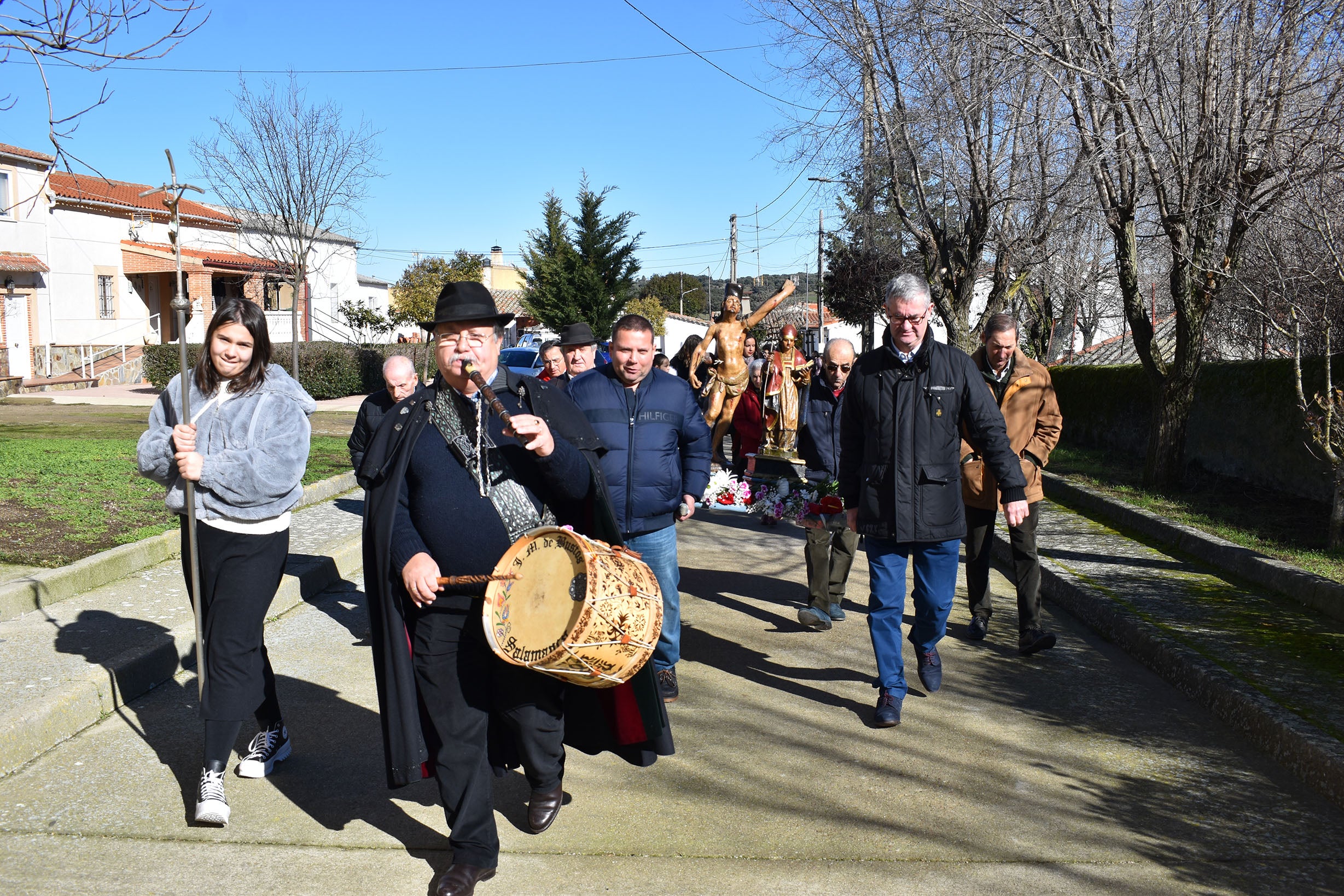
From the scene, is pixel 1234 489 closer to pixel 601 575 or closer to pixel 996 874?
pixel 996 874

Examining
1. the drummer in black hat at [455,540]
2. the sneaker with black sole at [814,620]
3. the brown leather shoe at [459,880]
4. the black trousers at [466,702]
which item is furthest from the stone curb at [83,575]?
the brown leather shoe at [459,880]

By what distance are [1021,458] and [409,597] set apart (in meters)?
4.35

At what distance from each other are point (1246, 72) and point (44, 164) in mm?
36505

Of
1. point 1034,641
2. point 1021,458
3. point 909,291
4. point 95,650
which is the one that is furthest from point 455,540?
point 1021,458

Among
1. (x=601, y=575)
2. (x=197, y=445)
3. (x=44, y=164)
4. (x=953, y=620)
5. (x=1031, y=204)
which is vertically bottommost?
(x=953, y=620)

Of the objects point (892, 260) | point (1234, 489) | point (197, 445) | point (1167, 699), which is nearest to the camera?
point (197, 445)

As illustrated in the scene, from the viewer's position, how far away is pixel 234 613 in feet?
13.5

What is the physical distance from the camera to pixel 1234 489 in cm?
1209

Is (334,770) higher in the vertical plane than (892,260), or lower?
lower

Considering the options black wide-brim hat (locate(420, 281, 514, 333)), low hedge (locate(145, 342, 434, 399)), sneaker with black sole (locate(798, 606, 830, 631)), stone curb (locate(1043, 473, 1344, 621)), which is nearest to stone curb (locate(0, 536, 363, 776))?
black wide-brim hat (locate(420, 281, 514, 333))

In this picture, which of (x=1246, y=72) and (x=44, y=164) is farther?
(x=44, y=164)

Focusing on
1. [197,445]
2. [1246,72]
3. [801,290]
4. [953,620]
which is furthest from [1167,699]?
[801,290]

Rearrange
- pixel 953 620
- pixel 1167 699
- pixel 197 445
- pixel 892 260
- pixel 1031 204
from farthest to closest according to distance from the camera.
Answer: pixel 892 260 < pixel 1031 204 < pixel 953 620 < pixel 1167 699 < pixel 197 445

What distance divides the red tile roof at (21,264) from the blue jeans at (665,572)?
33610 mm
